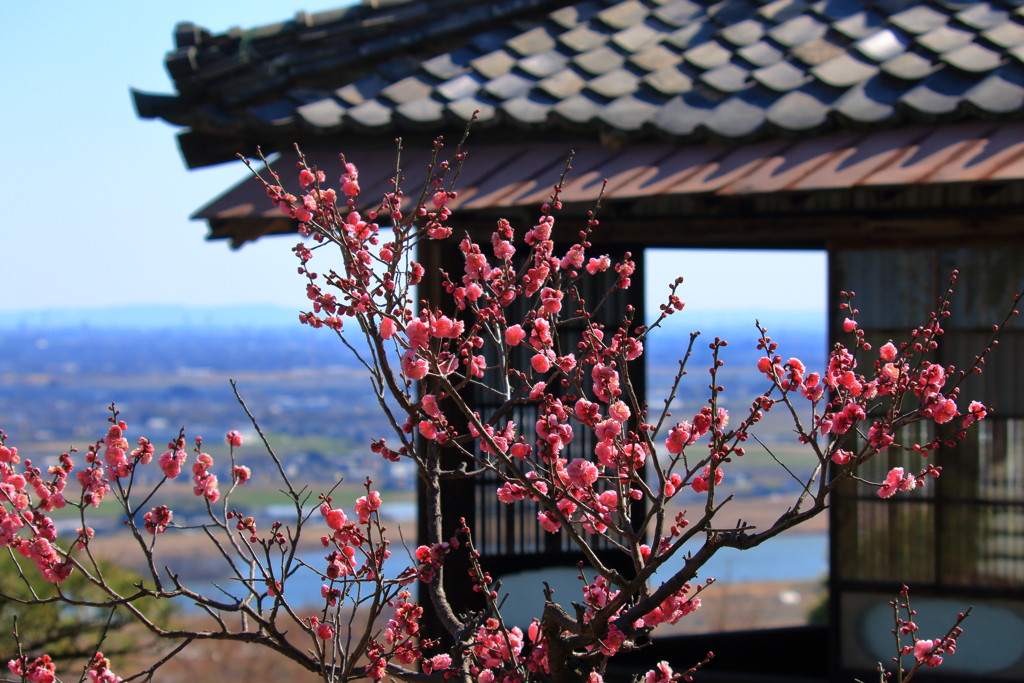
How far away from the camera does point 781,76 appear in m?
4.13

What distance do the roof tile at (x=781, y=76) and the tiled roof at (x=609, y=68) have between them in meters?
0.01

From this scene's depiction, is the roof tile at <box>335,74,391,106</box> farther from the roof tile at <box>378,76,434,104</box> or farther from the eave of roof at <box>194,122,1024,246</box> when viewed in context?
the eave of roof at <box>194,122,1024,246</box>

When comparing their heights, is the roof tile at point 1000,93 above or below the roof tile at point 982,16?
below

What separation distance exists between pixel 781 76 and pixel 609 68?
2.67 feet

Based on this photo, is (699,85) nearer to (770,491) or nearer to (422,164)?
(422,164)

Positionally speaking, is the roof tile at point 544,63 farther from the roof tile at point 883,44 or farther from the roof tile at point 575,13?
the roof tile at point 883,44

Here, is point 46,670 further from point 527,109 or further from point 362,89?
point 362,89

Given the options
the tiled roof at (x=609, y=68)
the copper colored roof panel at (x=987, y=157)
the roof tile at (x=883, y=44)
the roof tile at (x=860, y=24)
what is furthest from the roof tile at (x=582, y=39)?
the copper colored roof panel at (x=987, y=157)

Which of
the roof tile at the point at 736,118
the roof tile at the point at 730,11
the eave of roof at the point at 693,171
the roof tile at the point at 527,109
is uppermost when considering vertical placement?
the roof tile at the point at 730,11

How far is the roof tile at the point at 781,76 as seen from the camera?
13.3ft

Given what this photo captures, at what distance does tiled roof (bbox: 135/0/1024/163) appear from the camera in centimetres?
386

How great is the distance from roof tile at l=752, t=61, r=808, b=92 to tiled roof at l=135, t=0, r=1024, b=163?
0.03 feet

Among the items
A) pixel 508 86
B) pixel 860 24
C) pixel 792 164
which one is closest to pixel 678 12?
pixel 860 24

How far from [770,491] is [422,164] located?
39.4m
